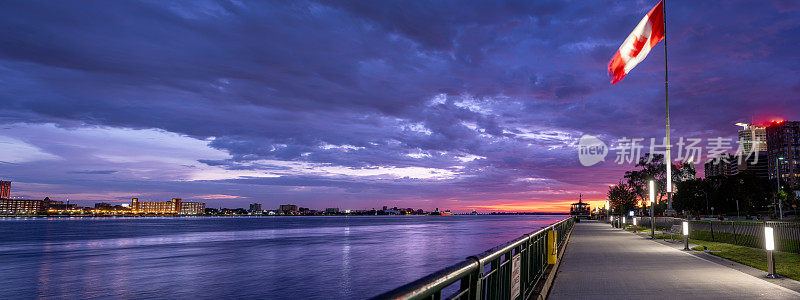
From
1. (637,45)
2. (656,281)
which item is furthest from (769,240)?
(637,45)

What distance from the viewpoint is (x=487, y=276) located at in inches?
195

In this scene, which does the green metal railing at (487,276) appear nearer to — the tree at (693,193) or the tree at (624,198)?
the tree at (624,198)

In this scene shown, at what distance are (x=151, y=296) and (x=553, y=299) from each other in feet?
57.9

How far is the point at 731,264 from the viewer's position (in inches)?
510

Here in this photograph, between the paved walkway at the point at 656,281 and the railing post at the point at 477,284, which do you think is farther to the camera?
the paved walkway at the point at 656,281

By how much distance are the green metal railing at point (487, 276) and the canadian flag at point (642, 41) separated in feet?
42.5

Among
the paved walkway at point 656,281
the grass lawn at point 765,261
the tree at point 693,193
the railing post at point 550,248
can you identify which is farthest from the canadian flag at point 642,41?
the tree at point 693,193

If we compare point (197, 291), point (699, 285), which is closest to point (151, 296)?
point (197, 291)

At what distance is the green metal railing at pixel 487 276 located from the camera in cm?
257

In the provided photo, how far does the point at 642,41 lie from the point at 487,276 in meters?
19.8

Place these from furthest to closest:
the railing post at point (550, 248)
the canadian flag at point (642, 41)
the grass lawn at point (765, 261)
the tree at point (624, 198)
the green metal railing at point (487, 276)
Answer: the tree at point (624, 198)
the canadian flag at point (642, 41)
the railing post at point (550, 248)
the grass lawn at point (765, 261)
the green metal railing at point (487, 276)

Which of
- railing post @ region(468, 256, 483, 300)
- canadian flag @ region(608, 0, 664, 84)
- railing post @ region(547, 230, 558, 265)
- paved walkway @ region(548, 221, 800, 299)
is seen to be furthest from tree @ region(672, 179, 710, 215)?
railing post @ region(468, 256, 483, 300)

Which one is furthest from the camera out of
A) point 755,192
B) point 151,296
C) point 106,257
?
point 755,192

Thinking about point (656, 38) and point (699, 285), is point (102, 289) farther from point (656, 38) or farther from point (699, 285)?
point (656, 38)
